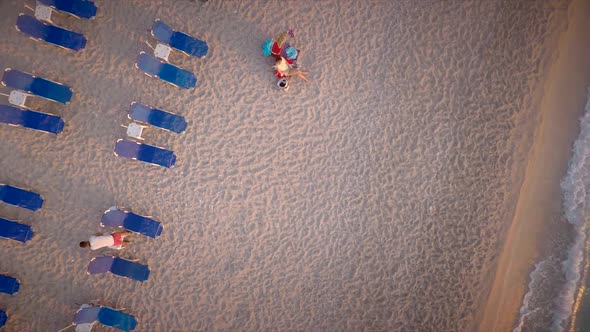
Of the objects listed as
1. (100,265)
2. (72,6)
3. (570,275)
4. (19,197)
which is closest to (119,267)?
(100,265)

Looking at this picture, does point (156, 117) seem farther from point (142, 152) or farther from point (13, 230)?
point (13, 230)

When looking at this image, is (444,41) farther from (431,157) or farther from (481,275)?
(481,275)

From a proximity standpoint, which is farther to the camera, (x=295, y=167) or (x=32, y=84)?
(x=295, y=167)

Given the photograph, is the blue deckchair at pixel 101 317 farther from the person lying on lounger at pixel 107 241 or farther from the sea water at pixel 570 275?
the sea water at pixel 570 275

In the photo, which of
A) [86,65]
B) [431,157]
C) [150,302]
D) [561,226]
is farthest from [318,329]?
[86,65]

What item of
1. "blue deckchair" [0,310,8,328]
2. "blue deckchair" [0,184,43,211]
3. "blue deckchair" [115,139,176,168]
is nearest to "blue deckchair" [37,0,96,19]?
"blue deckchair" [115,139,176,168]

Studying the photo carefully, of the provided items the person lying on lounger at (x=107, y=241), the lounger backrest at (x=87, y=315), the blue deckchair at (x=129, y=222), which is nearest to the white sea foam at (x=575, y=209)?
the blue deckchair at (x=129, y=222)

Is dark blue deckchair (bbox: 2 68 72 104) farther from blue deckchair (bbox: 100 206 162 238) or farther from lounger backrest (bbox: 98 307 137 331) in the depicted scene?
lounger backrest (bbox: 98 307 137 331)
